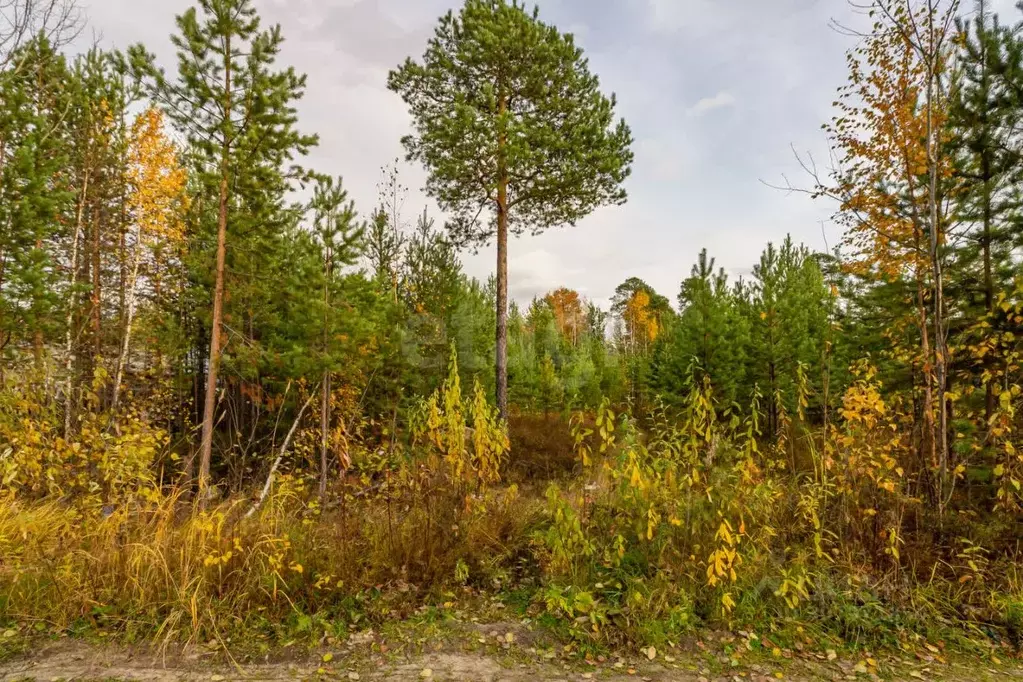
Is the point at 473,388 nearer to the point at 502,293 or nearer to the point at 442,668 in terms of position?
the point at 502,293

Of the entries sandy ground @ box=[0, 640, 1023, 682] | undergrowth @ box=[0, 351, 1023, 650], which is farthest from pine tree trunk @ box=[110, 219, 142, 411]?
sandy ground @ box=[0, 640, 1023, 682]

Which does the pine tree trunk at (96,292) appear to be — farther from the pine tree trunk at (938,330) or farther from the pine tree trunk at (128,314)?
the pine tree trunk at (938,330)

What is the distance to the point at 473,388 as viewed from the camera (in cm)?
839

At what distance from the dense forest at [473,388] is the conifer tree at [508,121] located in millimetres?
83

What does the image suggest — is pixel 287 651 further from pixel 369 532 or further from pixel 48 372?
pixel 48 372

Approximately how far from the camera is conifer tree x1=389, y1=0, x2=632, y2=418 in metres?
10.4

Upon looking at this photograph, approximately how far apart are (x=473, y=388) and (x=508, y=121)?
5591mm

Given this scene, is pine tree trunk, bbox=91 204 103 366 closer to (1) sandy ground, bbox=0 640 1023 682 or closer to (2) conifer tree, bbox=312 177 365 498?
(2) conifer tree, bbox=312 177 365 498

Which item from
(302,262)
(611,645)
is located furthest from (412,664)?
(302,262)

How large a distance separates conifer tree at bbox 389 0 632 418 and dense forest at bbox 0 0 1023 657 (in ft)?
0.27

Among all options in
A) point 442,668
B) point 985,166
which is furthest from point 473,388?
point 985,166

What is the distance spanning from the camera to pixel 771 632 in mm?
3758

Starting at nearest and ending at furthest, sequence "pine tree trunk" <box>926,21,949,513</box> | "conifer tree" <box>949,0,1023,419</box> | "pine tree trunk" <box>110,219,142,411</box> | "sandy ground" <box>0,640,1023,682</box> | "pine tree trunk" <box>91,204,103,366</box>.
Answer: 1. "sandy ground" <box>0,640,1023,682</box>
2. "pine tree trunk" <box>926,21,949,513</box>
3. "conifer tree" <box>949,0,1023,419</box>
4. "pine tree trunk" <box>110,219,142,411</box>
5. "pine tree trunk" <box>91,204,103,366</box>

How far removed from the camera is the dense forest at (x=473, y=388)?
390cm
